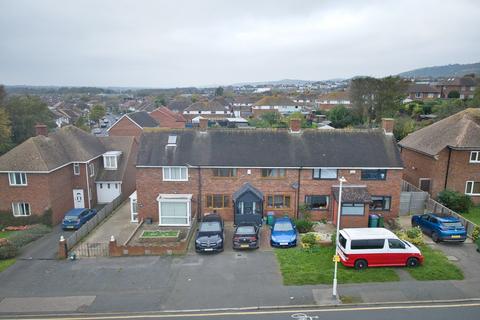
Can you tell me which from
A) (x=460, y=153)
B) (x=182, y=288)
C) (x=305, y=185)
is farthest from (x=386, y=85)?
(x=182, y=288)

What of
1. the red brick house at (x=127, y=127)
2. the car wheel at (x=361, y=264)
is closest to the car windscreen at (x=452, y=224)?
the car wheel at (x=361, y=264)

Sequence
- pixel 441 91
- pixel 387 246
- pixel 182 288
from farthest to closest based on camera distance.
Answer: pixel 441 91, pixel 387 246, pixel 182 288

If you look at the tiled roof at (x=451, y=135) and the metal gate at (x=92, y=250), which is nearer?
the metal gate at (x=92, y=250)

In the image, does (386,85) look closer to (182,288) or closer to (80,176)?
(80,176)

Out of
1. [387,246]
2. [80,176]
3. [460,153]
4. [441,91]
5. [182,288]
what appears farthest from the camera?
[441,91]

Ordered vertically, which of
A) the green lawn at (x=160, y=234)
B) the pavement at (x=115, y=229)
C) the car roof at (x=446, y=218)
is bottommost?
the pavement at (x=115, y=229)

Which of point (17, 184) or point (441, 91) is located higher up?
point (441, 91)

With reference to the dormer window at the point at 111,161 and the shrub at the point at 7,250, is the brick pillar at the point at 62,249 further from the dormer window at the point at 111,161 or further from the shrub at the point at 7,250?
the dormer window at the point at 111,161
